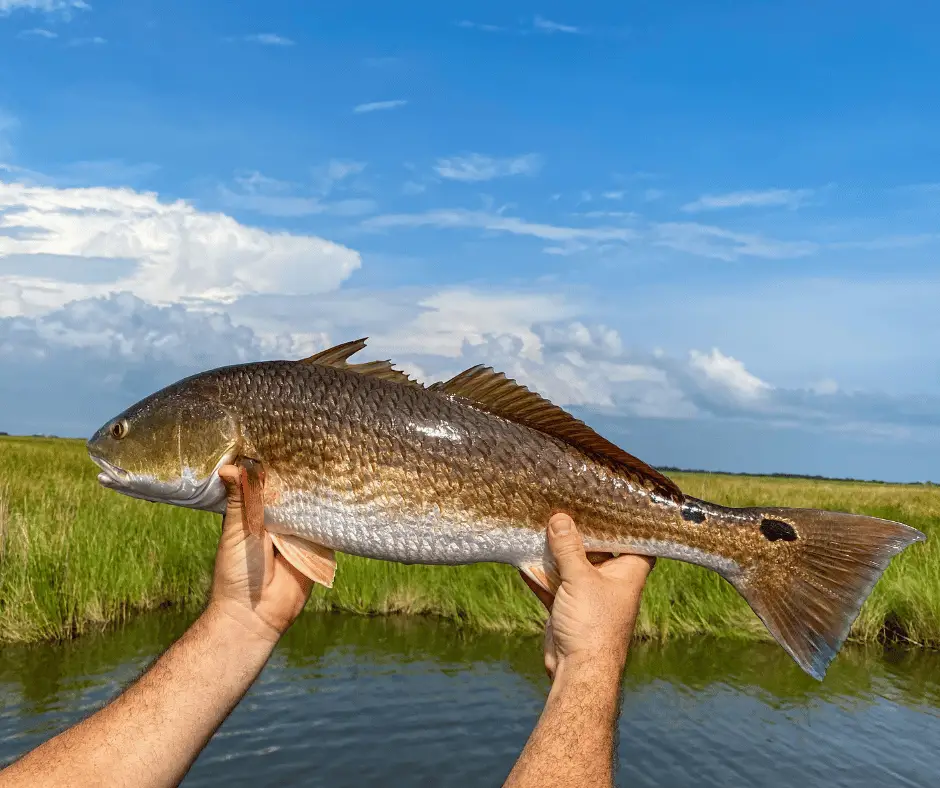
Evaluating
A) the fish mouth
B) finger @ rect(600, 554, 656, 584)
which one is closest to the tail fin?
finger @ rect(600, 554, 656, 584)

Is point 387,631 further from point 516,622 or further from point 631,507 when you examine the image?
point 631,507

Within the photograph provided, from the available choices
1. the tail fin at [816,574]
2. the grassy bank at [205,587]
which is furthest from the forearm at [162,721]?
the grassy bank at [205,587]

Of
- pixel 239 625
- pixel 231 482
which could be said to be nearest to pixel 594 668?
pixel 239 625

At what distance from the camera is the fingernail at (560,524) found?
11.3 ft

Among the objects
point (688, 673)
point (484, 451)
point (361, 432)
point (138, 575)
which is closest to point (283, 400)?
point (361, 432)

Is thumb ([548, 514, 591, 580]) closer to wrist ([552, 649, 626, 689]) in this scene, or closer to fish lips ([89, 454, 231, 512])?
wrist ([552, 649, 626, 689])

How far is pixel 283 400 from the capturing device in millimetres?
3777

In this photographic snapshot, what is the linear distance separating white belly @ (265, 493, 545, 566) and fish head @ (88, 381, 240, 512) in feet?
1.39

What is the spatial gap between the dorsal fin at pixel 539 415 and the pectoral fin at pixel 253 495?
88 cm

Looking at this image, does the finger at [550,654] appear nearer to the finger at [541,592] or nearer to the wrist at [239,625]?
the finger at [541,592]

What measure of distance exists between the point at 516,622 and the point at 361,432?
9897 millimetres

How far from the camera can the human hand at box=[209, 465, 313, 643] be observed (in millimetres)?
3645

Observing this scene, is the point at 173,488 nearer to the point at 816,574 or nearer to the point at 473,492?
the point at 473,492

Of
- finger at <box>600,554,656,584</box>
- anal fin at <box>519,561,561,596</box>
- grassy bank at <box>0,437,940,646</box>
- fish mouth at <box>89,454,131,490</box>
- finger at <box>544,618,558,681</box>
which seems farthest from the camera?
grassy bank at <box>0,437,940,646</box>
